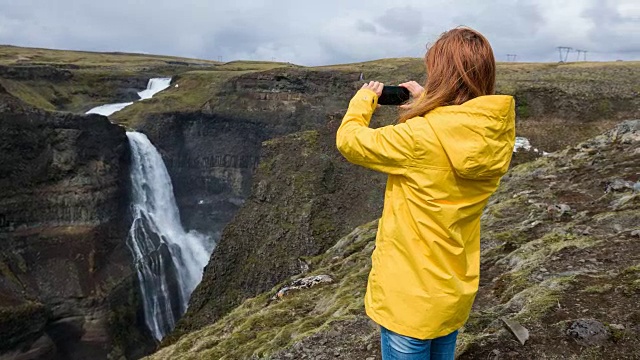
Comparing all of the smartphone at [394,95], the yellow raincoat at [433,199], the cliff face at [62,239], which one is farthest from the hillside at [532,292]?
the cliff face at [62,239]

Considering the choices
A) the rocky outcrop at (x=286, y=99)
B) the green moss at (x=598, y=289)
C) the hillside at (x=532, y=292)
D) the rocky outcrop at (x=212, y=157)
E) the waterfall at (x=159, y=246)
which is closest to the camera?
the hillside at (x=532, y=292)

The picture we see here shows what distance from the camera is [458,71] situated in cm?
376

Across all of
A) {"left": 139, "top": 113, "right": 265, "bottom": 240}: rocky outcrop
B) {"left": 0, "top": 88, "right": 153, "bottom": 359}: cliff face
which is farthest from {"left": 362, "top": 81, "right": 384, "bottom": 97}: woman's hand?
{"left": 139, "top": 113, "right": 265, "bottom": 240}: rocky outcrop

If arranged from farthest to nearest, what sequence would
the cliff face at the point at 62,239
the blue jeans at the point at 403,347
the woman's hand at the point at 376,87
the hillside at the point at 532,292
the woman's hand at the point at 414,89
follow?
the cliff face at the point at 62,239 → the hillside at the point at 532,292 → the woman's hand at the point at 376,87 → the woman's hand at the point at 414,89 → the blue jeans at the point at 403,347

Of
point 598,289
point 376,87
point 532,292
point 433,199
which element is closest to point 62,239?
point 532,292

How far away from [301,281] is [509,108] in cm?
961

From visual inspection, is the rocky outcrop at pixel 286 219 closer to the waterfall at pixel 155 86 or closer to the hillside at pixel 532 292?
the hillside at pixel 532 292

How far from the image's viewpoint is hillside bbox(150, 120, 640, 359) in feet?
21.0

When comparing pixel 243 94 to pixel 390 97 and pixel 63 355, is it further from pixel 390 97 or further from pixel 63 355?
pixel 390 97

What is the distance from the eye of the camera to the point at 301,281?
1258 cm

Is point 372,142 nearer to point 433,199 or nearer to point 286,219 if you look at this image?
point 433,199

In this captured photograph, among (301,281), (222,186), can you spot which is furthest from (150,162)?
(301,281)

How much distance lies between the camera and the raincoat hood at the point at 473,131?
362 centimetres

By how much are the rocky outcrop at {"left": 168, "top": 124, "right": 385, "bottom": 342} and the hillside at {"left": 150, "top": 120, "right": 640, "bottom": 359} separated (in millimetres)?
12658
